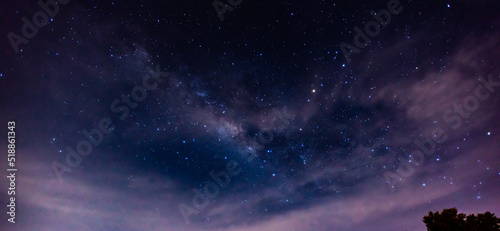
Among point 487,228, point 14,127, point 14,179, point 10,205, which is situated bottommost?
point 487,228

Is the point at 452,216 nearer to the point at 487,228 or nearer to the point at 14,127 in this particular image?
the point at 487,228

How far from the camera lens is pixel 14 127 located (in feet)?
58.3

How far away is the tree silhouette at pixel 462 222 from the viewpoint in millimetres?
19502

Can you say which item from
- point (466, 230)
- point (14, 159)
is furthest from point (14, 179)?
point (466, 230)

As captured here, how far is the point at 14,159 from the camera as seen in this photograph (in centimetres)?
1766

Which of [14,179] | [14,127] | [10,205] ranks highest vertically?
[14,127]

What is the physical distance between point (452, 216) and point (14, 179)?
25.1 m

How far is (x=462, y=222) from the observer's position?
1994 centimetres

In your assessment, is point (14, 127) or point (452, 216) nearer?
point (14, 127)

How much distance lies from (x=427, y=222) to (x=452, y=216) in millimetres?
1437

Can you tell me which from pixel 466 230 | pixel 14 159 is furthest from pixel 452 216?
pixel 14 159

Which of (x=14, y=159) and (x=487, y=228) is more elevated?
(x=14, y=159)

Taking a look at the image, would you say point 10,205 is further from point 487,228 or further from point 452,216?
point 487,228

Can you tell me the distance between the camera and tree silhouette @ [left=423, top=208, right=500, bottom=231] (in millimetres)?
19502
